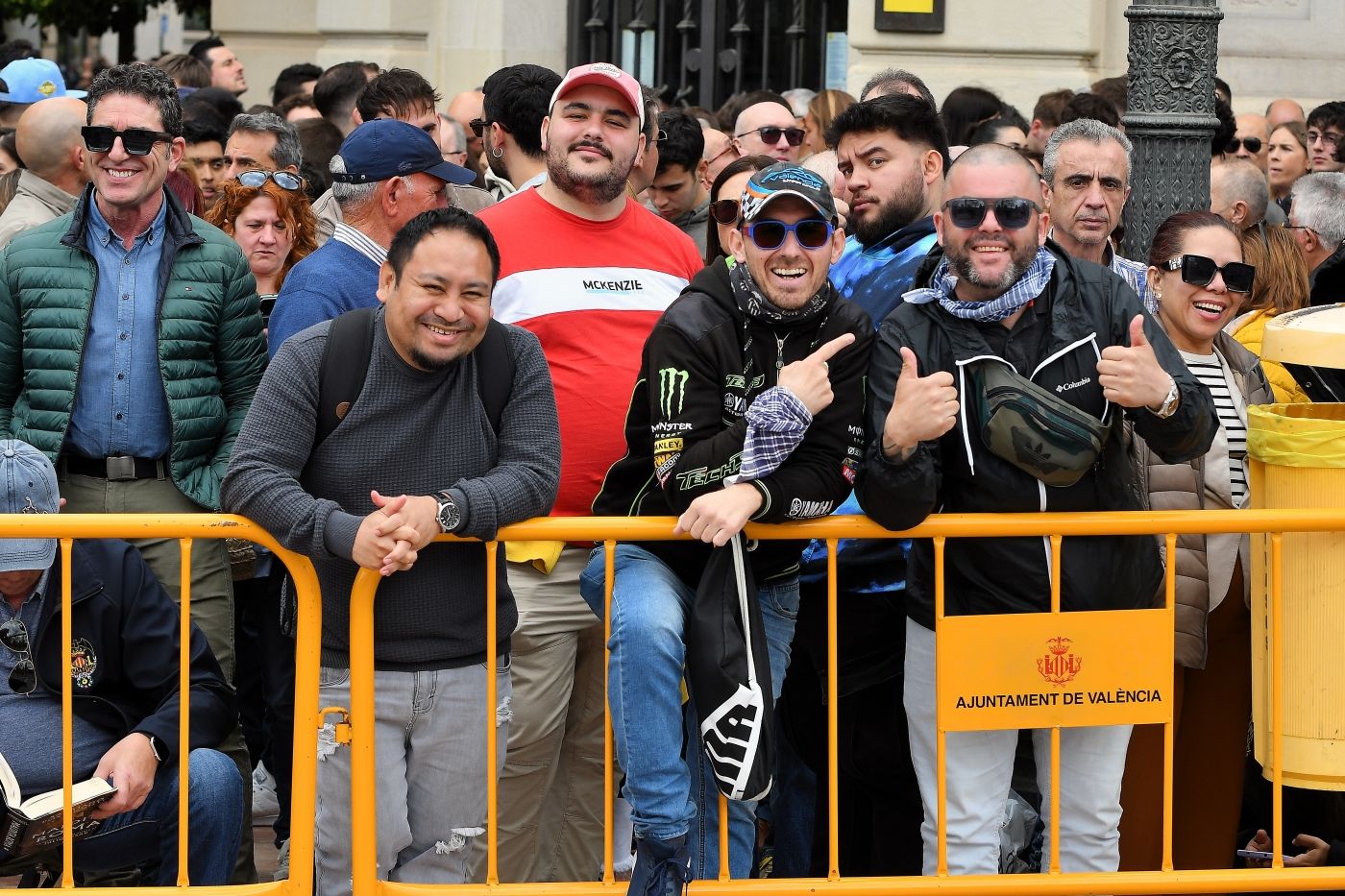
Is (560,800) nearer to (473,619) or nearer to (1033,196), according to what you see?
(473,619)

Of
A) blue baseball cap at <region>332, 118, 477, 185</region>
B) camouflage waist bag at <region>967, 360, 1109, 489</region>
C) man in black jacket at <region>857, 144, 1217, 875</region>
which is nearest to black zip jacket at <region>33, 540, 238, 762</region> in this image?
blue baseball cap at <region>332, 118, 477, 185</region>

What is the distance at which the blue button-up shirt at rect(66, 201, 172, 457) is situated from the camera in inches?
215

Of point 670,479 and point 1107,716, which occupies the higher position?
point 670,479

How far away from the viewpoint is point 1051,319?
4.64 meters

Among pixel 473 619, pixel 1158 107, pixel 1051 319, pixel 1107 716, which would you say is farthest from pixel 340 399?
pixel 1158 107

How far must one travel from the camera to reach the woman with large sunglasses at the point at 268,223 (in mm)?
6680

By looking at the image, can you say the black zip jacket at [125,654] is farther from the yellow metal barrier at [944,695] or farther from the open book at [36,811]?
the yellow metal barrier at [944,695]

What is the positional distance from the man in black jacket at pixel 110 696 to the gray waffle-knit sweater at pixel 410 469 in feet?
1.90

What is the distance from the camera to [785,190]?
454 cm

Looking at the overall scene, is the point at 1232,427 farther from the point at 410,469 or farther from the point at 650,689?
the point at 410,469

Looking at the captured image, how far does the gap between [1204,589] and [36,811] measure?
3145 millimetres

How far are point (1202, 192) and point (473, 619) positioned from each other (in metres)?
2.81

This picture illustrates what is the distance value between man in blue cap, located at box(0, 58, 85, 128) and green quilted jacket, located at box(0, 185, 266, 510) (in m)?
4.08

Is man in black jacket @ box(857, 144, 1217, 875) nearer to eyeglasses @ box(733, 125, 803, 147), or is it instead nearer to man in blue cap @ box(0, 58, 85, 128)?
eyeglasses @ box(733, 125, 803, 147)
